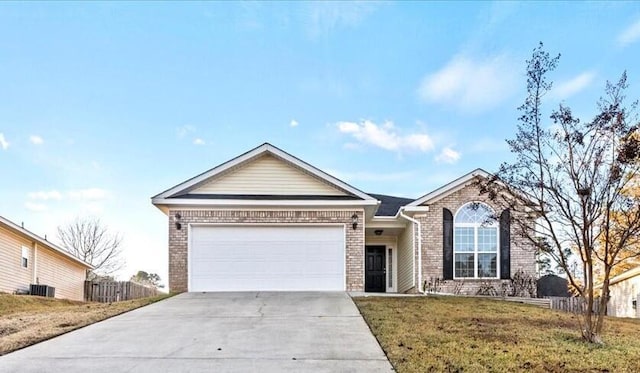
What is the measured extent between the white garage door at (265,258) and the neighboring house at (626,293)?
11253 millimetres

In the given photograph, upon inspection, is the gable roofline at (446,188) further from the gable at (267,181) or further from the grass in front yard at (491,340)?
the grass in front yard at (491,340)

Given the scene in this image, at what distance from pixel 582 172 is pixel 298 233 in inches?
390

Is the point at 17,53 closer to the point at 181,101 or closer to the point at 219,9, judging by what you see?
the point at 181,101

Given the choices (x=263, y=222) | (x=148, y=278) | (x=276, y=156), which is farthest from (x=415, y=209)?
(x=148, y=278)

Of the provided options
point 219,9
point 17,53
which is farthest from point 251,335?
point 17,53

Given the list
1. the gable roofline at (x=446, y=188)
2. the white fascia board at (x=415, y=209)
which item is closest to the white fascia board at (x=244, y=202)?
the white fascia board at (x=415, y=209)

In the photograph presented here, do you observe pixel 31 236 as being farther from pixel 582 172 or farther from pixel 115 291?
pixel 582 172

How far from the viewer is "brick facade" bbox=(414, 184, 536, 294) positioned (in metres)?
19.2

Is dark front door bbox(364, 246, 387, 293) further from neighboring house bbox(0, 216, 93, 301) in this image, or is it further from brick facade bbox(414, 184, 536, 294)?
neighboring house bbox(0, 216, 93, 301)

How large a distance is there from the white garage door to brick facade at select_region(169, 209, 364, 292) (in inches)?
7.7

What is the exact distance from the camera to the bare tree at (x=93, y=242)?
1628 inches

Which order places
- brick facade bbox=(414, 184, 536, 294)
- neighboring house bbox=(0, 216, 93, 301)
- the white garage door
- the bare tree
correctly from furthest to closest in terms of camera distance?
the bare tree < neighboring house bbox=(0, 216, 93, 301) < brick facade bbox=(414, 184, 536, 294) < the white garage door

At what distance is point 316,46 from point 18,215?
19.3 meters

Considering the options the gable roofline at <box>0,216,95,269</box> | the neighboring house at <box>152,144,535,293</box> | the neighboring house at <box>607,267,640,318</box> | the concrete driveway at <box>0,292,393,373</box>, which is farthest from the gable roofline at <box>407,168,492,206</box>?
the gable roofline at <box>0,216,95,269</box>
